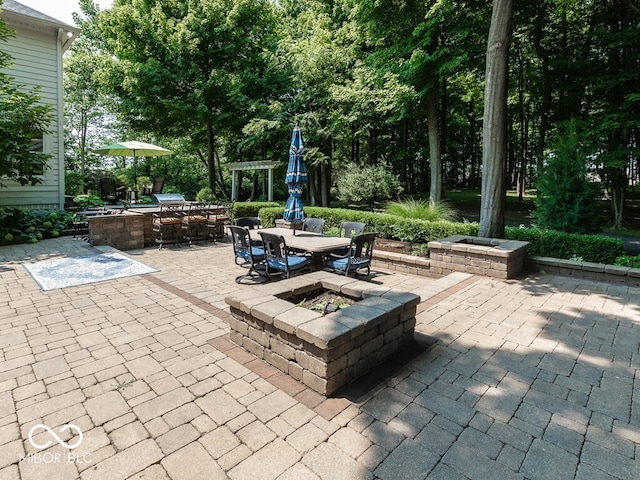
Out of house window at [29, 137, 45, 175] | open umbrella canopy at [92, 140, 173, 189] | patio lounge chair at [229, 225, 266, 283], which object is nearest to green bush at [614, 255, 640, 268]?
patio lounge chair at [229, 225, 266, 283]

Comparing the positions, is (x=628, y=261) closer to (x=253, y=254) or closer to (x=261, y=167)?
(x=253, y=254)

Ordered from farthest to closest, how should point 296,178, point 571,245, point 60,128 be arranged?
point 60,128, point 296,178, point 571,245

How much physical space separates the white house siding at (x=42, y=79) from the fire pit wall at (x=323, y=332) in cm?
1043

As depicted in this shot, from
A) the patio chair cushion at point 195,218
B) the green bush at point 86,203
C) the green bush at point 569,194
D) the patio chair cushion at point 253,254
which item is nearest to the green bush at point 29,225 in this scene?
the green bush at point 86,203

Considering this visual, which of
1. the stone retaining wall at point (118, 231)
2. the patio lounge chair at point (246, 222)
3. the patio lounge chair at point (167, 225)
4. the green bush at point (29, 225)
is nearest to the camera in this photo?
the patio lounge chair at point (246, 222)

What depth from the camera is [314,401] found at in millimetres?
2547

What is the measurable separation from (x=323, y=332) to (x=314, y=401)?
19.2 inches

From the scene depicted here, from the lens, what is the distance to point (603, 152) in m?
12.0

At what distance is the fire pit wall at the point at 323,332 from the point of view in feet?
8.62

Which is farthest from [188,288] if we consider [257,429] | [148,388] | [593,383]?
[593,383]

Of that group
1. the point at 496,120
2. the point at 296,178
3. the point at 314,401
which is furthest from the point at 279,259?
the point at 496,120

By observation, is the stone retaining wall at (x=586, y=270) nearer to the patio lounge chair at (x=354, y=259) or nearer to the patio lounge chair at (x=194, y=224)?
the patio lounge chair at (x=354, y=259)

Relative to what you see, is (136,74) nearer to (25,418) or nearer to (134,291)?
(134,291)

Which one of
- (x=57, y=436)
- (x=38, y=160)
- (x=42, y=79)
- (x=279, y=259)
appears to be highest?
(x=42, y=79)
